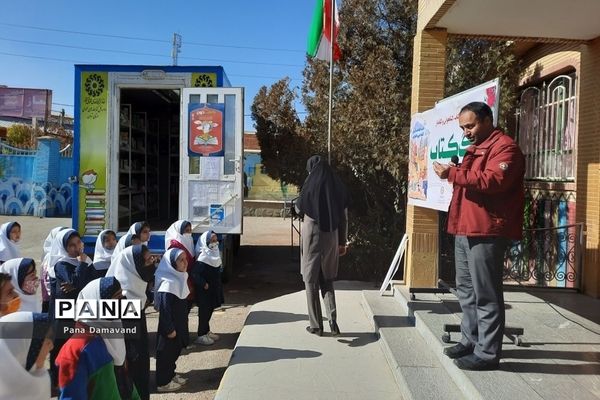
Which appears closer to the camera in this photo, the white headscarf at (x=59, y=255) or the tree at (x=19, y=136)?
the white headscarf at (x=59, y=255)

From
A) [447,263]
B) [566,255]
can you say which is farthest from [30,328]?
[447,263]

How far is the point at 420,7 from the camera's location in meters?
6.27

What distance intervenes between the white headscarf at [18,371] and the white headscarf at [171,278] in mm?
2054

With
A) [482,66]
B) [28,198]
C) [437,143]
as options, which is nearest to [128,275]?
[437,143]

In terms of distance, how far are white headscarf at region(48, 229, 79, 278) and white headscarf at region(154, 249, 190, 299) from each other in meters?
0.83

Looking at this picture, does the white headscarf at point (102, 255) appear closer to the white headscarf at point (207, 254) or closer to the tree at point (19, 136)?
the white headscarf at point (207, 254)

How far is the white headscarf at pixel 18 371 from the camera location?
7.32ft

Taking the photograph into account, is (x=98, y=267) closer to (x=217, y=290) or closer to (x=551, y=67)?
(x=217, y=290)

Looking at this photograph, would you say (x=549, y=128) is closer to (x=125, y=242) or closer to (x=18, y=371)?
(x=125, y=242)

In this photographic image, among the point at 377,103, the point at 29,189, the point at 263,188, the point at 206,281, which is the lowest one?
the point at 206,281

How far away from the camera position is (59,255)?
4695 millimetres

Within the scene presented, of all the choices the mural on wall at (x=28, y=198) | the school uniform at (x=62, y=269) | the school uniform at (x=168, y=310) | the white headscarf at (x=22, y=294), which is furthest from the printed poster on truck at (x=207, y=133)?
the mural on wall at (x=28, y=198)

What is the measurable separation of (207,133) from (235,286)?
2.90 m

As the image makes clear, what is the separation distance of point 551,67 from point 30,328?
7.64 m
